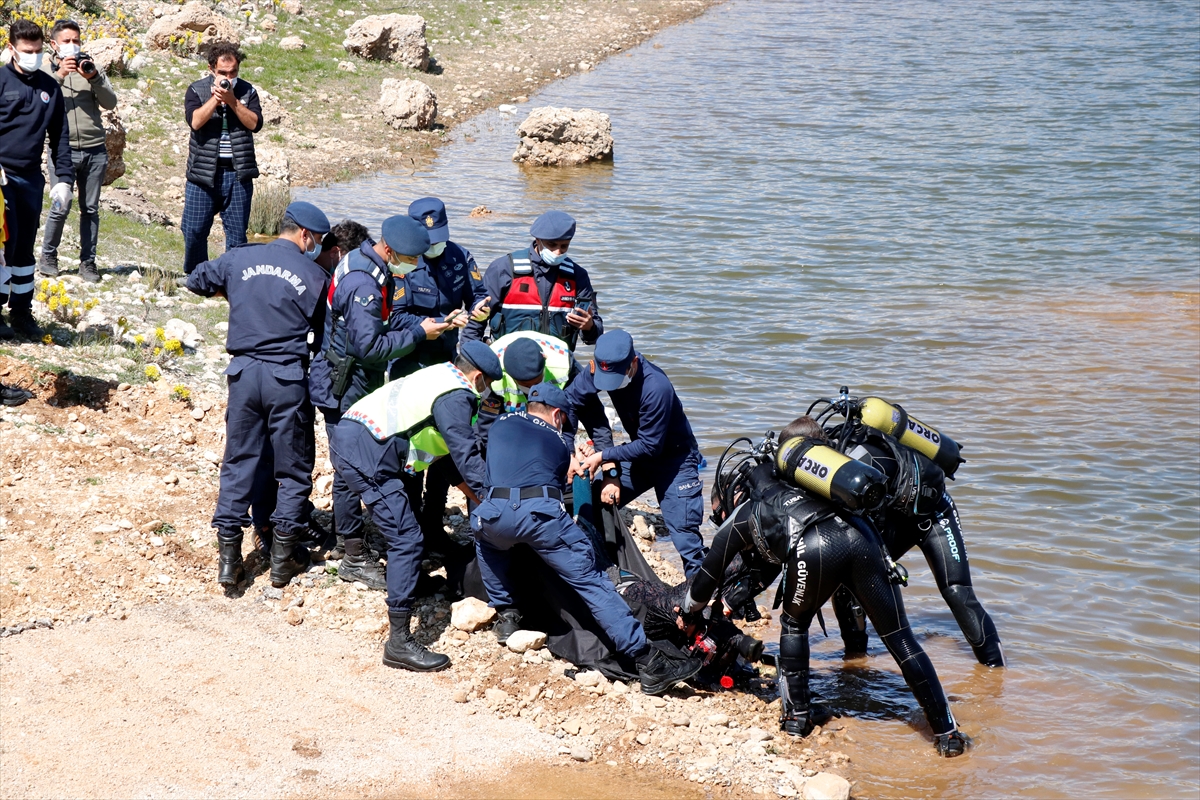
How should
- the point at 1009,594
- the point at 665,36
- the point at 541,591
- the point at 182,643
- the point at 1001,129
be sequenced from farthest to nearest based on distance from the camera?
1. the point at 665,36
2. the point at 1001,129
3. the point at 1009,594
4. the point at 541,591
5. the point at 182,643

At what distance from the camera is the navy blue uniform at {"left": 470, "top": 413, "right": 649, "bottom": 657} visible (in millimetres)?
6047

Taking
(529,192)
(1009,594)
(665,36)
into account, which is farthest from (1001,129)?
(1009,594)

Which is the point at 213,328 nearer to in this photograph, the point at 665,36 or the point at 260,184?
the point at 260,184

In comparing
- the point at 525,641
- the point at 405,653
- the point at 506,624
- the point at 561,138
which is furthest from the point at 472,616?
the point at 561,138

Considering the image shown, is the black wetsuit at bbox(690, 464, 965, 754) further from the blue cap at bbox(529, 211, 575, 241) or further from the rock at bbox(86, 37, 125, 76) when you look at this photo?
the rock at bbox(86, 37, 125, 76)

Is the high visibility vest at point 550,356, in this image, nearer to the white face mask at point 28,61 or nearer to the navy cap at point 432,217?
the navy cap at point 432,217

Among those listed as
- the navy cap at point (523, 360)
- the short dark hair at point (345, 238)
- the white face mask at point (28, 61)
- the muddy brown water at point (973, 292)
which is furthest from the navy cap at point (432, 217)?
the muddy brown water at point (973, 292)

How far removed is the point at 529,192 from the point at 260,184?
4870 mm

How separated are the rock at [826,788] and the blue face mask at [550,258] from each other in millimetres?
3767

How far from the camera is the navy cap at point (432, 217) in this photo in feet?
24.8

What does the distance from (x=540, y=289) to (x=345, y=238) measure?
135 centimetres

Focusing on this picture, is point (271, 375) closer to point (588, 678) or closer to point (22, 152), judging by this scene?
point (588, 678)

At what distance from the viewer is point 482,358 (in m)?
6.20

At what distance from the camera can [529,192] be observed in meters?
18.6
